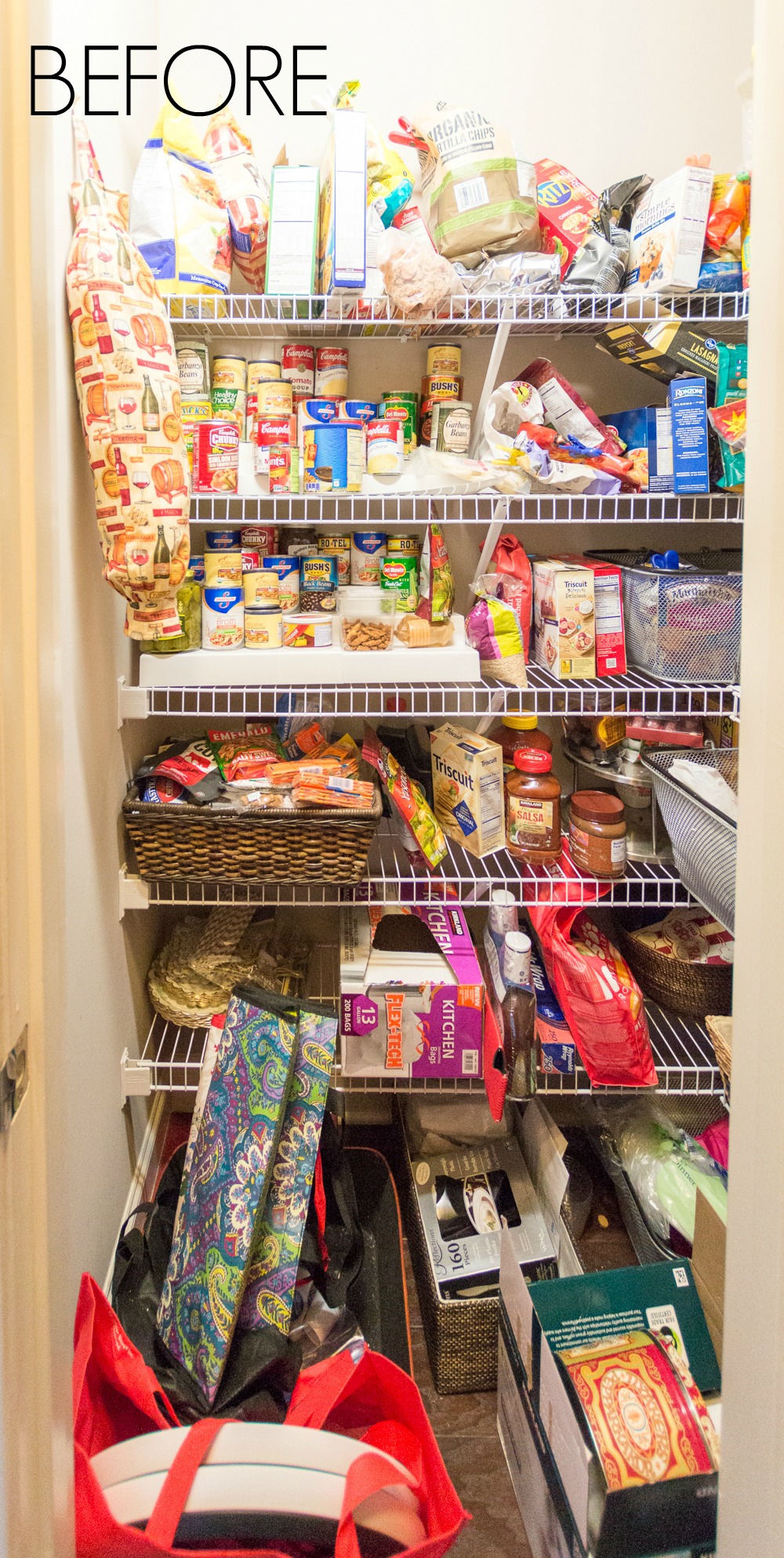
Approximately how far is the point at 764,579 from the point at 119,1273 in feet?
4.47

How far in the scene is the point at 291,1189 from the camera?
1340 millimetres

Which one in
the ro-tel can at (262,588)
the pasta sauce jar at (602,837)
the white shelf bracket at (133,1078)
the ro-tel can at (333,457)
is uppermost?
the ro-tel can at (333,457)

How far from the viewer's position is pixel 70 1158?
1280 millimetres

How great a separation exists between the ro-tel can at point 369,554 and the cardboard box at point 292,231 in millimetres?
403

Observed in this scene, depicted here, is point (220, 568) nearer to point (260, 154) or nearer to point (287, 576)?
point (287, 576)

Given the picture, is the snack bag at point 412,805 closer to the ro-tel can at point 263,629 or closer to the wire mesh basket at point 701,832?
the ro-tel can at point 263,629

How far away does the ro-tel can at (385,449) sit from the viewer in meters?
1.59

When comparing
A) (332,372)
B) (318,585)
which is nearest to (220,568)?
(318,585)

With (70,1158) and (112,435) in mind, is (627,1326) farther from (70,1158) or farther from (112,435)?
(112,435)

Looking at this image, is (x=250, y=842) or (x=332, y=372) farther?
(x=332, y=372)

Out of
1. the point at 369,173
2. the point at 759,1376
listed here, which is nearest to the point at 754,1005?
the point at 759,1376

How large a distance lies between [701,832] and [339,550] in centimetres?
82

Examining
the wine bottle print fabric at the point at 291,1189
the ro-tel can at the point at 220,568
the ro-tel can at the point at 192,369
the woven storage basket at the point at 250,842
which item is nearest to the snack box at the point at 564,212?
the ro-tel can at the point at 192,369

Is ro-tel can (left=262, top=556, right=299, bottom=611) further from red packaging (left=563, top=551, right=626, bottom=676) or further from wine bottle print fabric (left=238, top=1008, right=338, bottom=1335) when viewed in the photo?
wine bottle print fabric (left=238, top=1008, right=338, bottom=1335)
